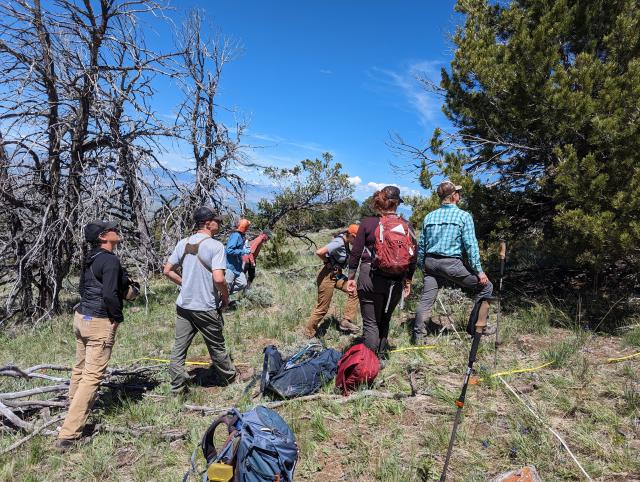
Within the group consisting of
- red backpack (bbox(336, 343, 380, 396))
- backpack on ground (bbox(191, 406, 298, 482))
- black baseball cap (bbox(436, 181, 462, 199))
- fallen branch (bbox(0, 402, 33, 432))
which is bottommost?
fallen branch (bbox(0, 402, 33, 432))

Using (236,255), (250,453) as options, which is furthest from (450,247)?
(236,255)

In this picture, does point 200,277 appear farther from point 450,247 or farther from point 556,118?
point 556,118

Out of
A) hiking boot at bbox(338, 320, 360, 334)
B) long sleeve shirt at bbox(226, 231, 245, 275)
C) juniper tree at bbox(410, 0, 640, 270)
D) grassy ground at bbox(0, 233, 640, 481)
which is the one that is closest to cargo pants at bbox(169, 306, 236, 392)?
grassy ground at bbox(0, 233, 640, 481)

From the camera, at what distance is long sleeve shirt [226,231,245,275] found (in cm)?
751

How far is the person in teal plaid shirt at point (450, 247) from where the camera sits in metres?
4.83

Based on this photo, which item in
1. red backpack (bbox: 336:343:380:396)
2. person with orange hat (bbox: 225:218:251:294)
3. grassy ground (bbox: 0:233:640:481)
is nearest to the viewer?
grassy ground (bbox: 0:233:640:481)

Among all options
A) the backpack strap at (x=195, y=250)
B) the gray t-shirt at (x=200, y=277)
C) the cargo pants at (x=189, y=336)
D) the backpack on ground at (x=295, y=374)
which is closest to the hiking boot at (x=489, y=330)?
the backpack on ground at (x=295, y=374)

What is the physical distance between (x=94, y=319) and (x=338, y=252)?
3.05 meters

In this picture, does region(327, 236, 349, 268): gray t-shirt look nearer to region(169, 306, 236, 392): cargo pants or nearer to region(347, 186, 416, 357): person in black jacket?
region(347, 186, 416, 357): person in black jacket

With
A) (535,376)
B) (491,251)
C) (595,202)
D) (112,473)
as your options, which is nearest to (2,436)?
(112,473)

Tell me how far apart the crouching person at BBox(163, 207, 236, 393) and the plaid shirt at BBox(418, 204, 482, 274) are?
7.89 ft

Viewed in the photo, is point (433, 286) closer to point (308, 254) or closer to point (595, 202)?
point (595, 202)

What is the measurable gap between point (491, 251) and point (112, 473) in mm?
5560

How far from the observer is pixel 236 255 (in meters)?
7.56
